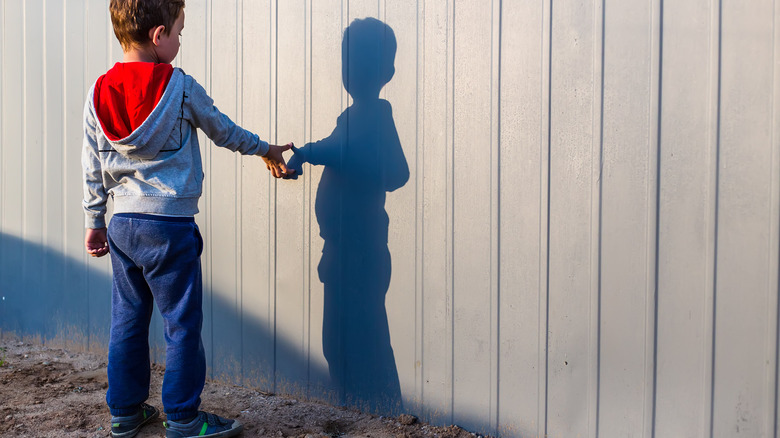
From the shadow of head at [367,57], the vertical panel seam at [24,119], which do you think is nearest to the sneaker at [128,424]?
the shadow of head at [367,57]

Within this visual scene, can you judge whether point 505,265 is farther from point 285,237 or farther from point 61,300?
point 61,300

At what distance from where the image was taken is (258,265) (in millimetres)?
2957

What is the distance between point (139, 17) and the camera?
2.31 m

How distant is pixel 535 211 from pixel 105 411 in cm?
183

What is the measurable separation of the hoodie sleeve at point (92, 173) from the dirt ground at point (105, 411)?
30.8 inches

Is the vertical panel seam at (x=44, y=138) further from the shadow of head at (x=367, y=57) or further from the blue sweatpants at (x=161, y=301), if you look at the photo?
the shadow of head at (x=367, y=57)

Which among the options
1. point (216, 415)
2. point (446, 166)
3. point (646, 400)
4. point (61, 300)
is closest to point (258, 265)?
point (216, 415)

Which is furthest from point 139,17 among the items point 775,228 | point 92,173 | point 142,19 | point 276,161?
point 775,228

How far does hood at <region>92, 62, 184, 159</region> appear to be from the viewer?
89.7 inches

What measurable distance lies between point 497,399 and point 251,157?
4.47 feet

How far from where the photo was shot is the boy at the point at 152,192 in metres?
2.31

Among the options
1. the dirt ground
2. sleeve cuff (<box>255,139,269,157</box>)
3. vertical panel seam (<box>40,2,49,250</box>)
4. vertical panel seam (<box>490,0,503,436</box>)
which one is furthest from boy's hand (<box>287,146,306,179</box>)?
vertical panel seam (<box>40,2,49,250</box>)

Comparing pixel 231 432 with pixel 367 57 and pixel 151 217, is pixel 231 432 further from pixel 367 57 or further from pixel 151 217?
pixel 367 57

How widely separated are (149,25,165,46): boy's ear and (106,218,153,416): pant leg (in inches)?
26.6
